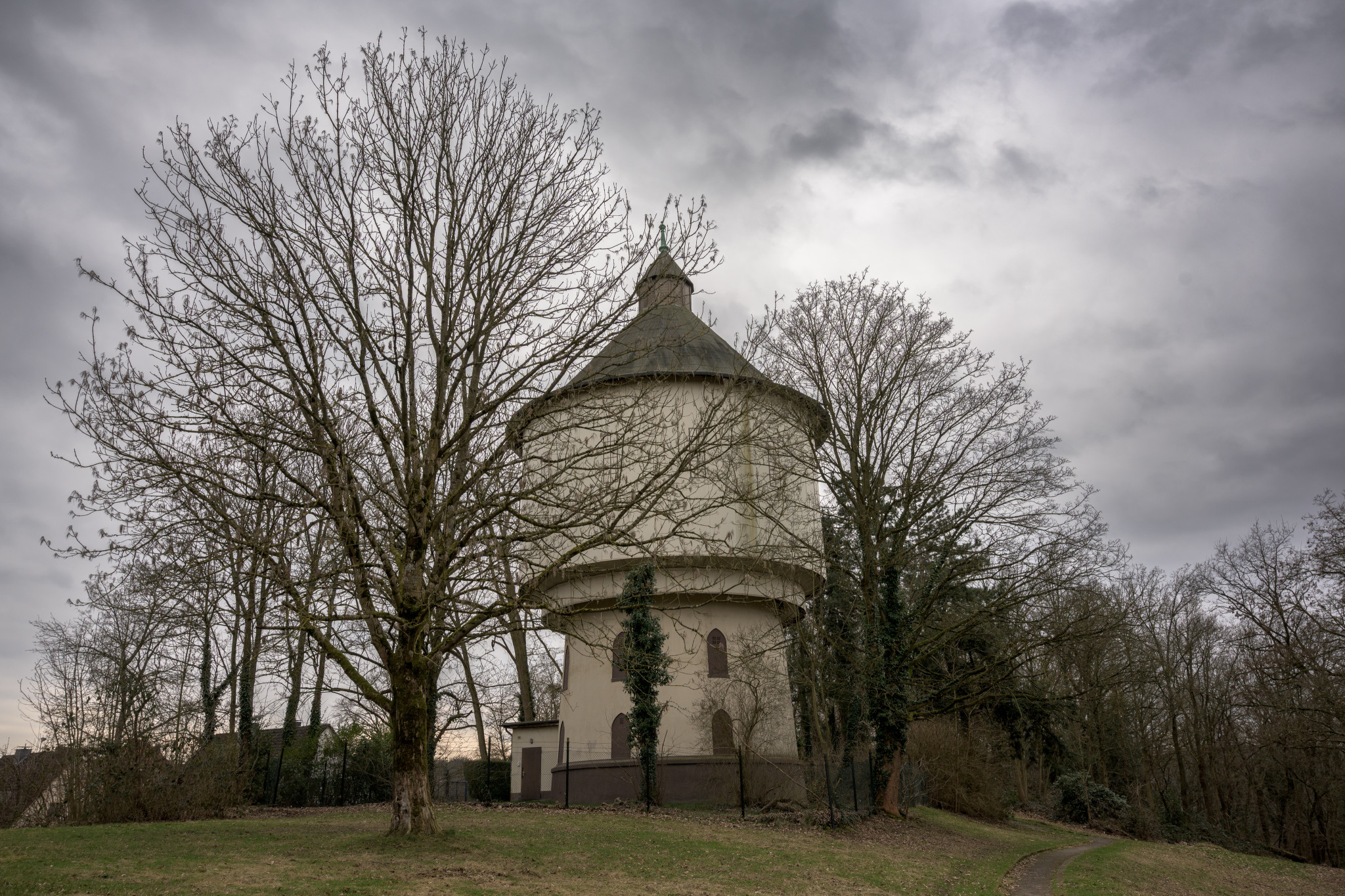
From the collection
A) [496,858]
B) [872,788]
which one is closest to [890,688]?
[872,788]

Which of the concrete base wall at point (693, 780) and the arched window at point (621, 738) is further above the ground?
the arched window at point (621, 738)

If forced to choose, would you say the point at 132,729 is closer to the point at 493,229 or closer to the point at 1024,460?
the point at 493,229

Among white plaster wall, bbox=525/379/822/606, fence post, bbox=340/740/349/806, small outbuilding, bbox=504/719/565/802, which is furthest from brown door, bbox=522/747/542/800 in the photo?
A: white plaster wall, bbox=525/379/822/606

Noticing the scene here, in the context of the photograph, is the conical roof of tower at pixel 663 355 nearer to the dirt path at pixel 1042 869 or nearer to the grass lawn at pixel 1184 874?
the dirt path at pixel 1042 869

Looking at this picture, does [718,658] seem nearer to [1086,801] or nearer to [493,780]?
[493,780]

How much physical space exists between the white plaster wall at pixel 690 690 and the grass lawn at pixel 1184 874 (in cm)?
694

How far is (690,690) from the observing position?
70.4ft

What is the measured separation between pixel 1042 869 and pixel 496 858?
10892 mm

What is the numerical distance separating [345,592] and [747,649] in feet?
34.2

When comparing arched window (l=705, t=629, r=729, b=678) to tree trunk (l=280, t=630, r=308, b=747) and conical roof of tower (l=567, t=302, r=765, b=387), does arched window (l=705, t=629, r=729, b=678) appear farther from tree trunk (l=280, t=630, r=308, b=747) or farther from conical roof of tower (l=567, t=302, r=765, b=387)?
tree trunk (l=280, t=630, r=308, b=747)

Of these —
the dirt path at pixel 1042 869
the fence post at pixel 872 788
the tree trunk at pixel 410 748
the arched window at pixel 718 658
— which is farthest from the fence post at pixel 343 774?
the dirt path at pixel 1042 869

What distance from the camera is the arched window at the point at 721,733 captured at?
20734mm

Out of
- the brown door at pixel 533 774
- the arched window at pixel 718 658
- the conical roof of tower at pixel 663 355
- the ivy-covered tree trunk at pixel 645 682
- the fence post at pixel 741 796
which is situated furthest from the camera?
the brown door at pixel 533 774

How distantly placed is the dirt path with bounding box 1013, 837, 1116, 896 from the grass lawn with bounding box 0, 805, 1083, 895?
398mm
